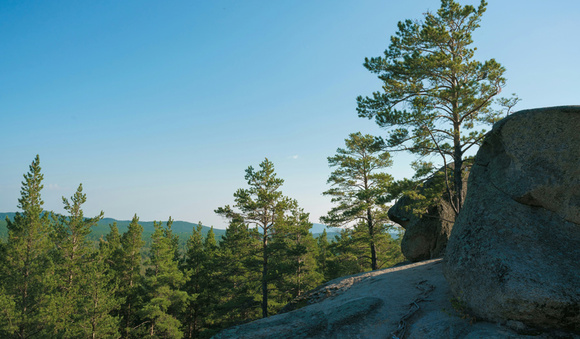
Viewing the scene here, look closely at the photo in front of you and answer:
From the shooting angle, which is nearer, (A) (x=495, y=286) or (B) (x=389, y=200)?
(A) (x=495, y=286)

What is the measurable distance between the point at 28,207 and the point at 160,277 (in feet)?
35.7

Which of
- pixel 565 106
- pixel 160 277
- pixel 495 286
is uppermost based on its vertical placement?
pixel 565 106

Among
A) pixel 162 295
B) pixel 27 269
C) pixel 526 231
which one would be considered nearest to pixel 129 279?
pixel 162 295

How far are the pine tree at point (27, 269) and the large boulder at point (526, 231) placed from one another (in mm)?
23935

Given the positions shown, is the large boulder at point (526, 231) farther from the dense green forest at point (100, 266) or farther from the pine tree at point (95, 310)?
the pine tree at point (95, 310)

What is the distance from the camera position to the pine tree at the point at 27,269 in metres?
17.9

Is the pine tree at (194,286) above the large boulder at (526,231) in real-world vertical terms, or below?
below

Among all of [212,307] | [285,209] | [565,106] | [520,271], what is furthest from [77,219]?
[565,106]

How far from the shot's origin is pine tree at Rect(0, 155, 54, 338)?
17891 millimetres

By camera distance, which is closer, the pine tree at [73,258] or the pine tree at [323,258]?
the pine tree at [73,258]

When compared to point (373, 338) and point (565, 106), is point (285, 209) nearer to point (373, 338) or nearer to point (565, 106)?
point (373, 338)

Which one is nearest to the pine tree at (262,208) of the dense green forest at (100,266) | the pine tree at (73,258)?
the dense green forest at (100,266)

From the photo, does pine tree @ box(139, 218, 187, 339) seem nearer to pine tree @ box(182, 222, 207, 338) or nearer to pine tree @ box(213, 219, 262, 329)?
pine tree @ box(182, 222, 207, 338)

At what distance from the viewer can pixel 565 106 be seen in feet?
23.6
